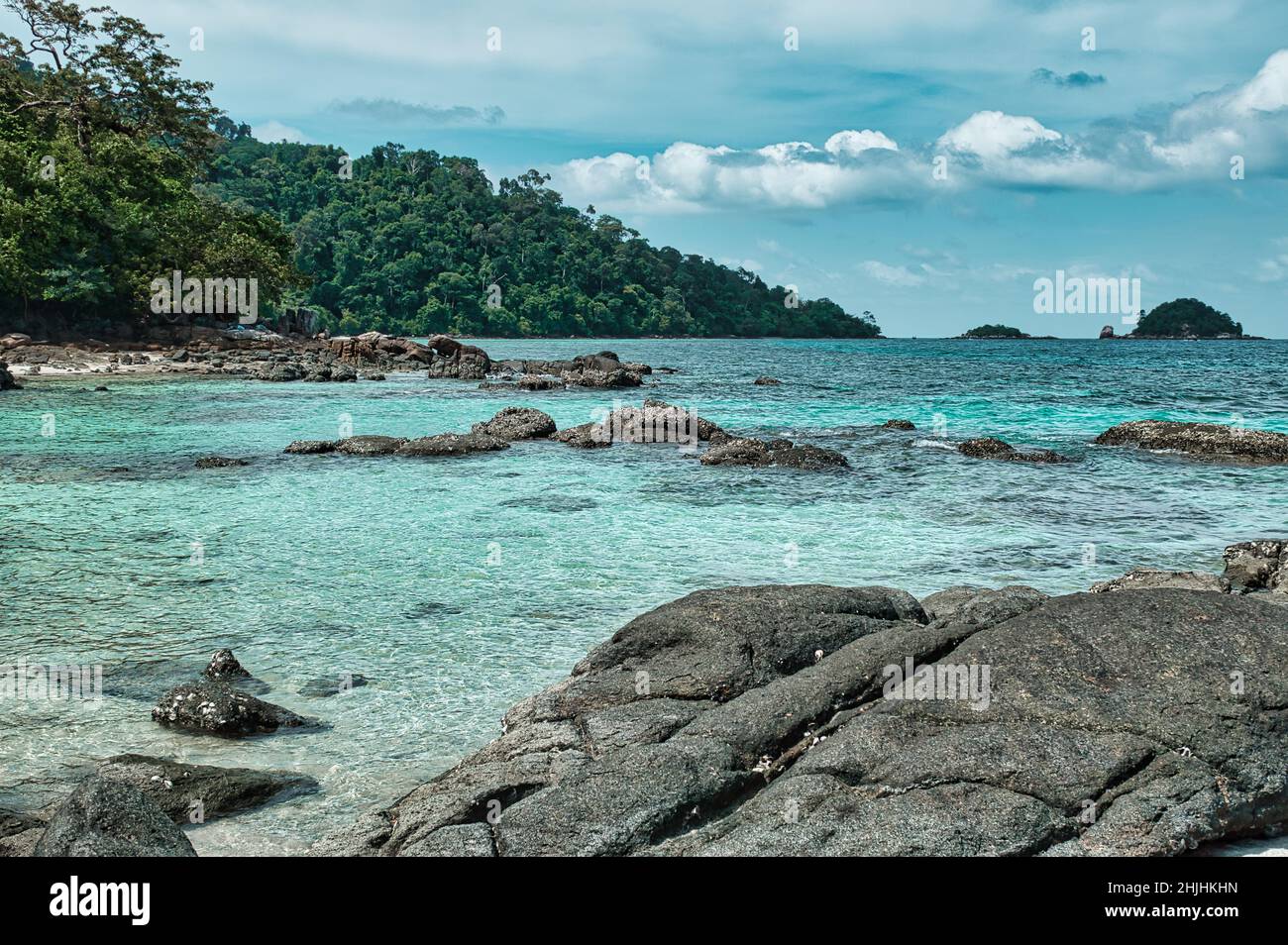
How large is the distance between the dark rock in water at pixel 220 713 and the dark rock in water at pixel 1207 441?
85.1ft

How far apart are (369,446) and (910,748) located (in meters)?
22.4

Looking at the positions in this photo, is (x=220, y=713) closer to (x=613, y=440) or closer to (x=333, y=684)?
(x=333, y=684)

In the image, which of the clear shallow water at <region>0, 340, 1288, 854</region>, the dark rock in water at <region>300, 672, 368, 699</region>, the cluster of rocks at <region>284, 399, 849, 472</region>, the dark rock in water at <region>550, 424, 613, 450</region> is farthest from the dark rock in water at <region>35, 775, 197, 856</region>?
the dark rock in water at <region>550, 424, 613, 450</region>

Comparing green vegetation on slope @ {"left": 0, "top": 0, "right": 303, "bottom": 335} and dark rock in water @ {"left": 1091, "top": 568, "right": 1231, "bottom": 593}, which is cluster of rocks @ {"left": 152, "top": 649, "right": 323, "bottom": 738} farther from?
green vegetation on slope @ {"left": 0, "top": 0, "right": 303, "bottom": 335}

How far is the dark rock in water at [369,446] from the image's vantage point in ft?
86.0

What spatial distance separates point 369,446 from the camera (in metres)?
26.5

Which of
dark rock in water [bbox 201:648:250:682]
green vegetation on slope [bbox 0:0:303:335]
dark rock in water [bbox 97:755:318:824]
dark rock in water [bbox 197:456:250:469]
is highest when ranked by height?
green vegetation on slope [bbox 0:0:303:335]

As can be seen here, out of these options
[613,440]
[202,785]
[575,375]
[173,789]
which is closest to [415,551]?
[202,785]

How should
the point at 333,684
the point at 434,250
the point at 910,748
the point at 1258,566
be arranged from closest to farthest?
1. the point at 910,748
2. the point at 333,684
3. the point at 1258,566
4. the point at 434,250

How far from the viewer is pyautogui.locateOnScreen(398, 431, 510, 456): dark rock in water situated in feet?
85.9

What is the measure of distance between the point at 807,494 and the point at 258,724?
14485 mm

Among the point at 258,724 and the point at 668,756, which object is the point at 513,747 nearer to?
the point at 668,756

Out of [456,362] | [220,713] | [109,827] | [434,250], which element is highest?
[434,250]

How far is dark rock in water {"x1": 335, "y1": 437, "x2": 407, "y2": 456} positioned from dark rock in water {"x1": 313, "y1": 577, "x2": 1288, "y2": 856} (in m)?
19.2
